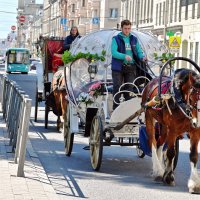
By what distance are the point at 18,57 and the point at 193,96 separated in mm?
79437

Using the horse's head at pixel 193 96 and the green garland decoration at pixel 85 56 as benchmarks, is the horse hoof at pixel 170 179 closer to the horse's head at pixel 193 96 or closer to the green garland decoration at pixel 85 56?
the horse's head at pixel 193 96

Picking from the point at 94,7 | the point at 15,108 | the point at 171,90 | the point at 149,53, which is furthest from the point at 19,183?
the point at 94,7

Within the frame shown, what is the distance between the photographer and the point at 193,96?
1012 cm

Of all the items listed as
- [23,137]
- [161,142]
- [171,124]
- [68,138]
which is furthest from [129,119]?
[68,138]

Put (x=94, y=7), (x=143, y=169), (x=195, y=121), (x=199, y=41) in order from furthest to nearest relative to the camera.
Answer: (x=94, y=7) → (x=199, y=41) → (x=143, y=169) → (x=195, y=121)

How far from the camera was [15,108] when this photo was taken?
47.2ft

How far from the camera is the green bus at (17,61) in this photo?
289ft

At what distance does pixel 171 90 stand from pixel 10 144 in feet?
16.4

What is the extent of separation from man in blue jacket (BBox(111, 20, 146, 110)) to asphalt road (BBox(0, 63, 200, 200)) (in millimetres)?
1159

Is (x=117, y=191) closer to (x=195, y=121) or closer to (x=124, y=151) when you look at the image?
(x=195, y=121)

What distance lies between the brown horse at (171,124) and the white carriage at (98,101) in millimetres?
676

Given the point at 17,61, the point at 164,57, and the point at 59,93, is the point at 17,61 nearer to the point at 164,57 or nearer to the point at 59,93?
the point at 59,93

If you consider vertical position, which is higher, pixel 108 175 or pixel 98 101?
pixel 98 101

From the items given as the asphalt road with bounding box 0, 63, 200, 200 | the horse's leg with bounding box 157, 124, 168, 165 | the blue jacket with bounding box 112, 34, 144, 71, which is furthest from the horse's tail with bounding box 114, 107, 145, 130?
the blue jacket with bounding box 112, 34, 144, 71
